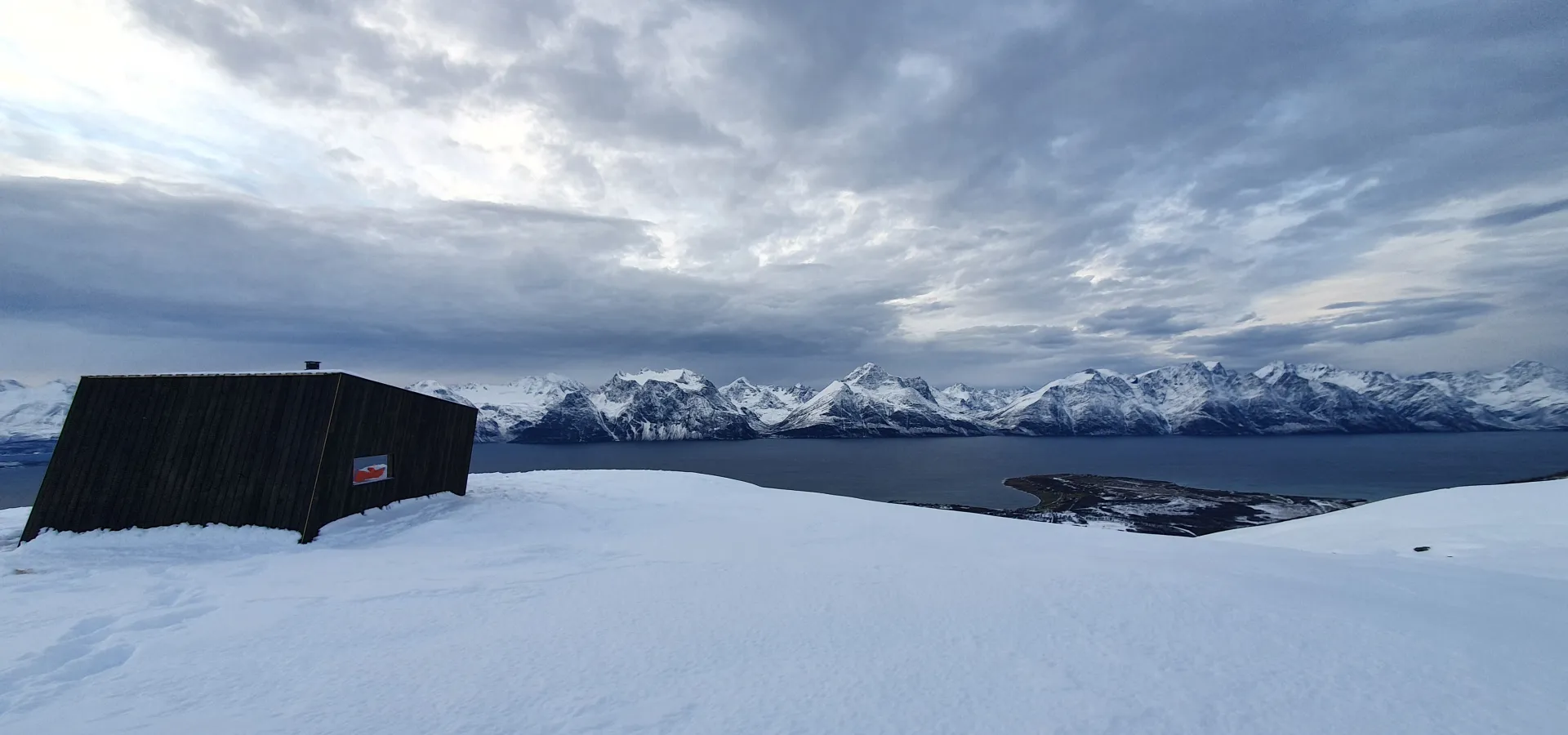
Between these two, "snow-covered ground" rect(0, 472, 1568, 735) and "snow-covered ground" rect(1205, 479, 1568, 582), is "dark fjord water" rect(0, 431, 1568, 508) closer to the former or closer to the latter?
"snow-covered ground" rect(1205, 479, 1568, 582)

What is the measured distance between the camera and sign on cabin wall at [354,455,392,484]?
1608cm

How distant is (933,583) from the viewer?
9.95 m

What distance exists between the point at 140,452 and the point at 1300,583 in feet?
83.8

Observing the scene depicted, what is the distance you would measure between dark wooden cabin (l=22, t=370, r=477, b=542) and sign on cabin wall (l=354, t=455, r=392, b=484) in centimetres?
8

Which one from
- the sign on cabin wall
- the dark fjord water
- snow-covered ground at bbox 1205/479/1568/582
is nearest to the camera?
snow-covered ground at bbox 1205/479/1568/582

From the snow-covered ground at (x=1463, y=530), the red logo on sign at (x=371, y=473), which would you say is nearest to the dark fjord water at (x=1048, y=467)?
the snow-covered ground at (x=1463, y=530)

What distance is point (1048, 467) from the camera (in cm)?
13800

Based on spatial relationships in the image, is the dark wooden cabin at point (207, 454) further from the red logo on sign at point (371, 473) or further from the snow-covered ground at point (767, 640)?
the snow-covered ground at point (767, 640)

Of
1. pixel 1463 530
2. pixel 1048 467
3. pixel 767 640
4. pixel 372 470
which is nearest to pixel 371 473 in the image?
pixel 372 470

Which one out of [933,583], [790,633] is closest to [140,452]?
[790,633]

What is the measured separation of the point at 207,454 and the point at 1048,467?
147 meters

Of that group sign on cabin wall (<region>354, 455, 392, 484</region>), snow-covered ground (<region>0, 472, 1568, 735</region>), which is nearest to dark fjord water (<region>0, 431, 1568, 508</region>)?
sign on cabin wall (<region>354, 455, 392, 484</region>)

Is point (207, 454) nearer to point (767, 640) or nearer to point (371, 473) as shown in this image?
point (371, 473)

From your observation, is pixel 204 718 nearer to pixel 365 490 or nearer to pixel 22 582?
pixel 22 582
